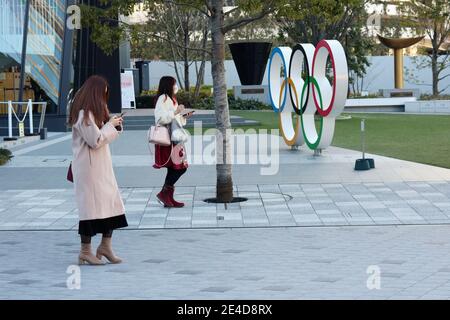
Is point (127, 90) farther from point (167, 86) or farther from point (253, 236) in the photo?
point (253, 236)

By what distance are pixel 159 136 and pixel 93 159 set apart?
3246 millimetres

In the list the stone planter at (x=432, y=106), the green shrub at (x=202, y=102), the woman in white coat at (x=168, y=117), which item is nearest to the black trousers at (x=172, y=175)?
the woman in white coat at (x=168, y=117)

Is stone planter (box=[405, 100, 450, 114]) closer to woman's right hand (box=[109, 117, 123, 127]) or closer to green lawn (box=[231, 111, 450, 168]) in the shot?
green lawn (box=[231, 111, 450, 168])

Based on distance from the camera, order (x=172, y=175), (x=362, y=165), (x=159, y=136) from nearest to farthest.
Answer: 1. (x=159, y=136)
2. (x=172, y=175)
3. (x=362, y=165)

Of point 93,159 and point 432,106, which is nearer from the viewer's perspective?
point 93,159

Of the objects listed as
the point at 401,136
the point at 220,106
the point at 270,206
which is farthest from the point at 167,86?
the point at 401,136

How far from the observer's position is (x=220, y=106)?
12.6m

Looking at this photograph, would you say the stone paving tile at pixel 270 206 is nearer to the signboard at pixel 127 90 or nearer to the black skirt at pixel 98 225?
the black skirt at pixel 98 225

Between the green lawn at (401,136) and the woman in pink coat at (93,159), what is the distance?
889 cm

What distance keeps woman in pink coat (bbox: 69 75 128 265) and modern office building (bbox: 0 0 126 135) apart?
61.6ft

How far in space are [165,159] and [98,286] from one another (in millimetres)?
4455

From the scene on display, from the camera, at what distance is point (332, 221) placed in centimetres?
1091

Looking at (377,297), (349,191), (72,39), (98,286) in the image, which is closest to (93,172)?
(98,286)
